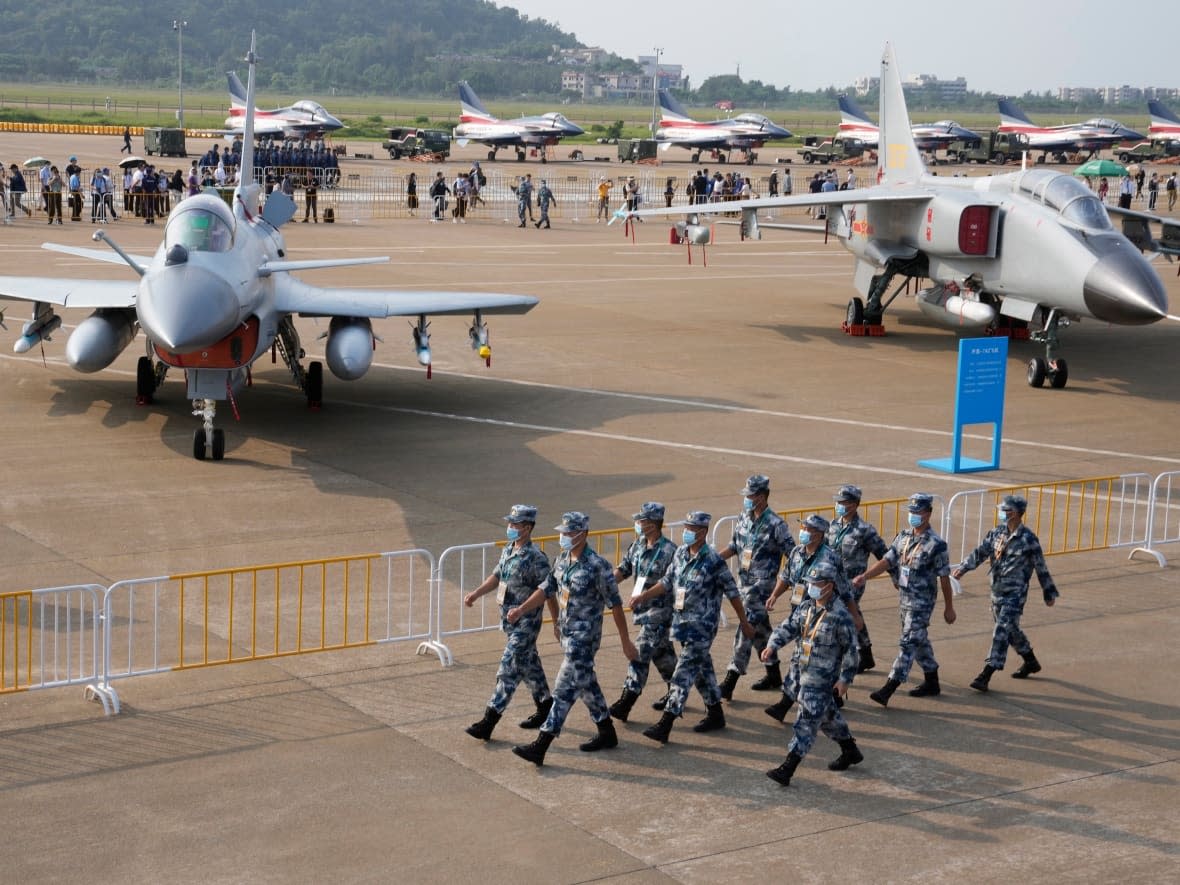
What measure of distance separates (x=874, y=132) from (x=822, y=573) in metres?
82.1

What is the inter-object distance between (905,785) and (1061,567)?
565cm

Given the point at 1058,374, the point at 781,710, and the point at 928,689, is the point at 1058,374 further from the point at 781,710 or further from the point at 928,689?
the point at 781,710

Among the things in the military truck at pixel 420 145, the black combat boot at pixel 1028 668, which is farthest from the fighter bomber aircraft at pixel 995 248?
the military truck at pixel 420 145

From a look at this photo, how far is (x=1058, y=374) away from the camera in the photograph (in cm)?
2352

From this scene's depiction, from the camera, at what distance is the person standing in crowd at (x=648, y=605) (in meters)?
10.2

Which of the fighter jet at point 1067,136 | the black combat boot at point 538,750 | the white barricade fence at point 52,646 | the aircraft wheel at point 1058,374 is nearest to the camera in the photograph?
the black combat boot at point 538,750

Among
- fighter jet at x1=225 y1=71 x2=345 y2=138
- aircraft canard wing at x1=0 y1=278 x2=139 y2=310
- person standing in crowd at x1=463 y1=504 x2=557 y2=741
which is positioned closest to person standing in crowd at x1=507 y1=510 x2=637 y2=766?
person standing in crowd at x1=463 y1=504 x2=557 y2=741

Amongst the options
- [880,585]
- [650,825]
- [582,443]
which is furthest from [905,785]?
[582,443]

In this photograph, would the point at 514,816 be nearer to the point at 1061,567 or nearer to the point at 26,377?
the point at 1061,567

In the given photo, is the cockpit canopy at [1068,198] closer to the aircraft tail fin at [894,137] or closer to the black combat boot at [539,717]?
the aircraft tail fin at [894,137]

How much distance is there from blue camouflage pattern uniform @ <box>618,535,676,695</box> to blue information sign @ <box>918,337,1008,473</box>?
26.8 feet

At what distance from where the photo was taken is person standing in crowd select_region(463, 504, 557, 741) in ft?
32.3

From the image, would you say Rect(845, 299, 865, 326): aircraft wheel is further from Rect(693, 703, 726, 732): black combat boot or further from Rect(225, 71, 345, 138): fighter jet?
Rect(225, 71, 345, 138): fighter jet

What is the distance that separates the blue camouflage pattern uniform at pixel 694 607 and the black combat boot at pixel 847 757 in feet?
3.49
